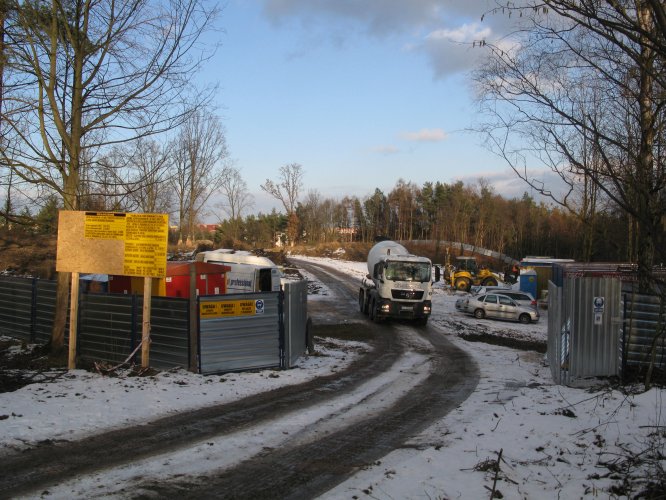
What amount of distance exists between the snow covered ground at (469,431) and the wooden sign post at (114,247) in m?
1.65

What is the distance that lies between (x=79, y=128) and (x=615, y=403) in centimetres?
1176

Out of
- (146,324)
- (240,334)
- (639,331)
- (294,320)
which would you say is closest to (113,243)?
(146,324)

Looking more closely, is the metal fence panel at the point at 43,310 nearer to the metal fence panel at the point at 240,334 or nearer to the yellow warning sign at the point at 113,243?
the yellow warning sign at the point at 113,243

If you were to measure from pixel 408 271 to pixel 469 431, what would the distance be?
1538cm

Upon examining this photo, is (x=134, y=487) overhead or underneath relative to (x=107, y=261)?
underneath

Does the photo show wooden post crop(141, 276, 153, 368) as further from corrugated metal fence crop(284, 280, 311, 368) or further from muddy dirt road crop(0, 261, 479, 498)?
corrugated metal fence crop(284, 280, 311, 368)

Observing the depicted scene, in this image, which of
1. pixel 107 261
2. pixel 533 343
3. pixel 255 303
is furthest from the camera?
pixel 533 343

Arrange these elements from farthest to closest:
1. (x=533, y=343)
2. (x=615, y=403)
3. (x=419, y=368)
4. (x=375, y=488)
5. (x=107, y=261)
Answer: (x=533, y=343), (x=419, y=368), (x=107, y=261), (x=615, y=403), (x=375, y=488)

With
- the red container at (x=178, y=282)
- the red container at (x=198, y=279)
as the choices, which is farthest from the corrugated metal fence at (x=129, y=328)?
the red container at (x=198, y=279)

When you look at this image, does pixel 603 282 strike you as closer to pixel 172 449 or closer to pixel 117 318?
pixel 172 449

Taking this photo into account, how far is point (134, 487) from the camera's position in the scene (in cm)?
540

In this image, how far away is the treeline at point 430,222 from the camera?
8631 centimetres

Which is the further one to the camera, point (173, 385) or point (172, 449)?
point (173, 385)

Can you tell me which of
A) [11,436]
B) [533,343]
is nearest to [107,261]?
[11,436]
